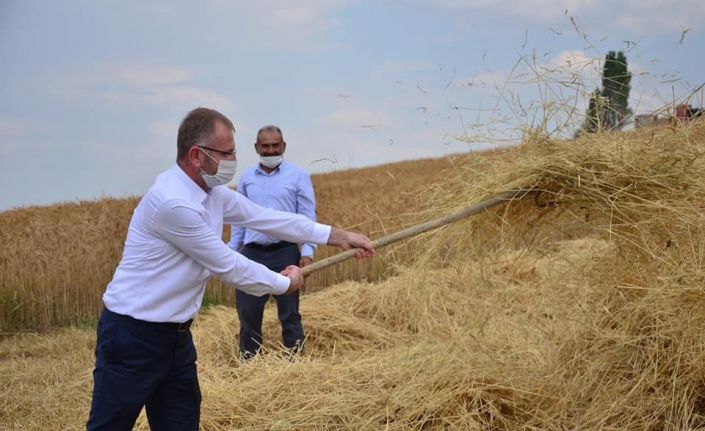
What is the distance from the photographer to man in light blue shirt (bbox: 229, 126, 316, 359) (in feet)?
19.0

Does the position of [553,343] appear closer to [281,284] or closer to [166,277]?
[281,284]

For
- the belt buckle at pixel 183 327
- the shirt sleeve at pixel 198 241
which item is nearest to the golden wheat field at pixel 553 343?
the belt buckle at pixel 183 327

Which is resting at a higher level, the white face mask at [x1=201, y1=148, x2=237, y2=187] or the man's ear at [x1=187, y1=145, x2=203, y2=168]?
the man's ear at [x1=187, y1=145, x2=203, y2=168]

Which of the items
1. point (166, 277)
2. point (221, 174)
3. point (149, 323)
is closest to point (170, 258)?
point (166, 277)

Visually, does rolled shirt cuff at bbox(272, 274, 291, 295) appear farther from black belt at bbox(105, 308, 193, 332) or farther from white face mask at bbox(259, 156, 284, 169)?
white face mask at bbox(259, 156, 284, 169)

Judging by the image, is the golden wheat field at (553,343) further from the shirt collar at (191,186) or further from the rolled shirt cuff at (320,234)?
the shirt collar at (191,186)

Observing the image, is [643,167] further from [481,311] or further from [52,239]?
[52,239]

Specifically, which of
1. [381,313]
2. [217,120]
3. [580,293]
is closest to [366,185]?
[381,313]

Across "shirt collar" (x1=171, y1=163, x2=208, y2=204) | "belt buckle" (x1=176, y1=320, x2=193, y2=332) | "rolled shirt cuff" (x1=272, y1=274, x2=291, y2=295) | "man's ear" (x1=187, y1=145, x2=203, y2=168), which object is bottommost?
"belt buckle" (x1=176, y1=320, x2=193, y2=332)

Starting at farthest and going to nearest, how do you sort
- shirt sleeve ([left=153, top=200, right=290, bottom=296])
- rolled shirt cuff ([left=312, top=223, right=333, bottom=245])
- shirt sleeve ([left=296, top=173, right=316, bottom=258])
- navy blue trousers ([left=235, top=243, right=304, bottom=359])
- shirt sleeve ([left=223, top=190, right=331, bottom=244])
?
shirt sleeve ([left=296, top=173, right=316, bottom=258]) < navy blue trousers ([left=235, top=243, right=304, bottom=359]) < rolled shirt cuff ([left=312, top=223, right=333, bottom=245]) < shirt sleeve ([left=223, top=190, right=331, bottom=244]) < shirt sleeve ([left=153, top=200, right=290, bottom=296])

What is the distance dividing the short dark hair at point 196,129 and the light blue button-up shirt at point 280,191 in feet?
8.08

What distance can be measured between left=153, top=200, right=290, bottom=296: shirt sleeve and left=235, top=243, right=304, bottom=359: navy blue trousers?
2.37 m

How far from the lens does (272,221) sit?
3787 mm

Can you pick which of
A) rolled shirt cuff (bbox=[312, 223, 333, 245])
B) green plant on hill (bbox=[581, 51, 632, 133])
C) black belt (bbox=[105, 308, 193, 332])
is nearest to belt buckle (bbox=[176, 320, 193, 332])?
black belt (bbox=[105, 308, 193, 332])
